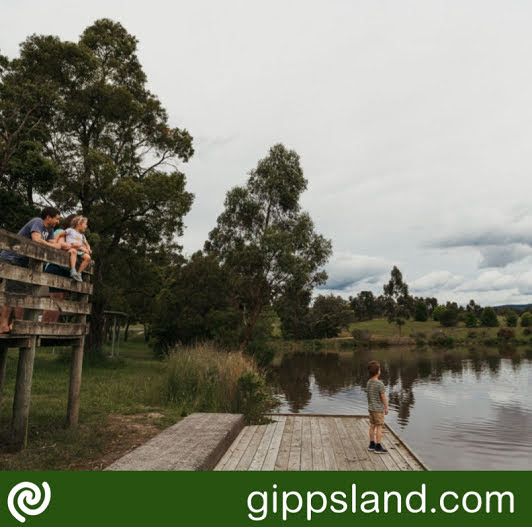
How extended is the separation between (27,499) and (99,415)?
4680 millimetres

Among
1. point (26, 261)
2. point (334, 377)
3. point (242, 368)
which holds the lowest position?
point (334, 377)

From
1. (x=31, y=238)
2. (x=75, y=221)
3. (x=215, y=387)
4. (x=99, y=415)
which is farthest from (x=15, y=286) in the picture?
(x=215, y=387)

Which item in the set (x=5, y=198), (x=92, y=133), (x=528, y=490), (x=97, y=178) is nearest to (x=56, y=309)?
(x=528, y=490)

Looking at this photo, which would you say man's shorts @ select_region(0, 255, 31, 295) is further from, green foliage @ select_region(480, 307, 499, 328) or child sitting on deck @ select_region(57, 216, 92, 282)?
green foliage @ select_region(480, 307, 499, 328)

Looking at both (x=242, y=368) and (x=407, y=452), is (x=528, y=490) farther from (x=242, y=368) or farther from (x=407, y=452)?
(x=242, y=368)

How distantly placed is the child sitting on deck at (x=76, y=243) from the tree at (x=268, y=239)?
18.2 meters

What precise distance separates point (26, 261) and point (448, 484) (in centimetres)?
594

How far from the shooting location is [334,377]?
28328 millimetres

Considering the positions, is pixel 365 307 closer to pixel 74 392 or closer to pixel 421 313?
pixel 421 313

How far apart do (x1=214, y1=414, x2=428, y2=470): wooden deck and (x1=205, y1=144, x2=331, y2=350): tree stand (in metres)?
16.5

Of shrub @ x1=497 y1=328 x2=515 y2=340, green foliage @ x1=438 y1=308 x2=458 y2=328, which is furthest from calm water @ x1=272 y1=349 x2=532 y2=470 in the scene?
green foliage @ x1=438 y1=308 x2=458 y2=328

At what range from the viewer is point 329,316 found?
81.6m

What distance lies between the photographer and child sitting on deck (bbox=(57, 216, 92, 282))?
7.27 m

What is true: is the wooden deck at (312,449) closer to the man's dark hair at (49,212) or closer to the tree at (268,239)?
the man's dark hair at (49,212)
